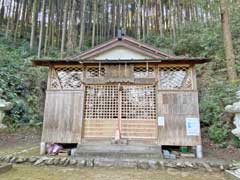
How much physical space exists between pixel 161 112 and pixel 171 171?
2.18 meters

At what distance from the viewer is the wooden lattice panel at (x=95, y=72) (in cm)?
828

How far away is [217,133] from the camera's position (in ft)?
27.9

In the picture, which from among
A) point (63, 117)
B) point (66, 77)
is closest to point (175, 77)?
point (66, 77)

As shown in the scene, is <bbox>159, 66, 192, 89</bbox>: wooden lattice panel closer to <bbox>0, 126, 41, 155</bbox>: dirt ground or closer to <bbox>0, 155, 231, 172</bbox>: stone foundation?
<bbox>0, 155, 231, 172</bbox>: stone foundation

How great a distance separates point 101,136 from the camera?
7863mm

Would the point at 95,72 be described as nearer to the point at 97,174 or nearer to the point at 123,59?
the point at 123,59

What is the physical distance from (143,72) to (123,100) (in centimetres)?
131

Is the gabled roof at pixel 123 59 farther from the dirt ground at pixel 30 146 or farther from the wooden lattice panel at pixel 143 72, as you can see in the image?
the dirt ground at pixel 30 146

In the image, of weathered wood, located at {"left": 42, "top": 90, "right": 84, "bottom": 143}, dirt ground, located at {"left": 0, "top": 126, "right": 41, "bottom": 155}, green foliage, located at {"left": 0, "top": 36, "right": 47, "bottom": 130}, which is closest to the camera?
weathered wood, located at {"left": 42, "top": 90, "right": 84, "bottom": 143}

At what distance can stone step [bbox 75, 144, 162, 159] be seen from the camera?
7160mm

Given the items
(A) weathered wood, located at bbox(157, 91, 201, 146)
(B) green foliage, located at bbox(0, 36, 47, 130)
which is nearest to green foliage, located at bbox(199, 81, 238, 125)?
(A) weathered wood, located at bbox(157, 91, 201, 146)

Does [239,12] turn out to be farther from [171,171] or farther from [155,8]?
[171,171]

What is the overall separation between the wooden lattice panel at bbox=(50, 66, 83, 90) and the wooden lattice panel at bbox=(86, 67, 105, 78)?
0.27 m

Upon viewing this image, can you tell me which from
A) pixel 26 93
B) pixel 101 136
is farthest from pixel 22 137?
pixel 101 136
